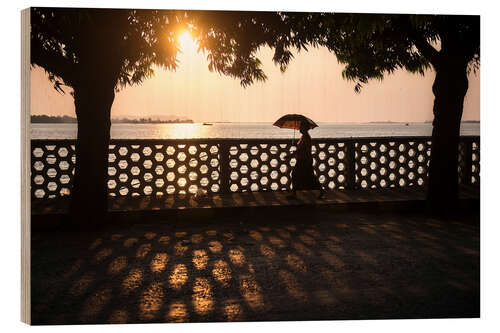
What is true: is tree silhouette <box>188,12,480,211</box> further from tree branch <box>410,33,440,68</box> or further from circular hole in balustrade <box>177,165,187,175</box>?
circular hole in balustrade <box>177,165,187,175</box>

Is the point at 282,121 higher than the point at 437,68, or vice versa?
the point at 437,68

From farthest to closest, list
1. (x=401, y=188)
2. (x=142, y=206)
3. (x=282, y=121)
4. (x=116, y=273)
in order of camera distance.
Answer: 1. (x=401, y=188)
2. (x=282, y=121)
3. (x=142, y=206)
4. (x=116, y=273)

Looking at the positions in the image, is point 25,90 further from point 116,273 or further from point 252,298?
point 252,298

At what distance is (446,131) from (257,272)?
4.40m

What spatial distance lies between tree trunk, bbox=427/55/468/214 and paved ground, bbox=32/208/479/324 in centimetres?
65

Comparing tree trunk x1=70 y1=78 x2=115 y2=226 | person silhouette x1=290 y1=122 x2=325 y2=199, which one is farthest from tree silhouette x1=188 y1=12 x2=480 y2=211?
tree trunk x1=70 y1=78 x2=115 y2=226

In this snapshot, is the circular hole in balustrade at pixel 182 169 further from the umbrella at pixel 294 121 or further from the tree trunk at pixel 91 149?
the tree trunk at pixel 91 149

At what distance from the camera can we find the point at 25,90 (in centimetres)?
430

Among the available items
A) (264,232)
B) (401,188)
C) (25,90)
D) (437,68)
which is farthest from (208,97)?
(401,188)

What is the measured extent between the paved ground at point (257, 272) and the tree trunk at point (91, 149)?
428 mm

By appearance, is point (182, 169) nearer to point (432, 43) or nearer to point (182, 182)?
point (182, 182)

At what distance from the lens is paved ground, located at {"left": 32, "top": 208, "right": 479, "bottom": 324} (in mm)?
3943

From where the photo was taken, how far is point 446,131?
295 inches

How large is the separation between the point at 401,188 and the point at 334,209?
227 cm
